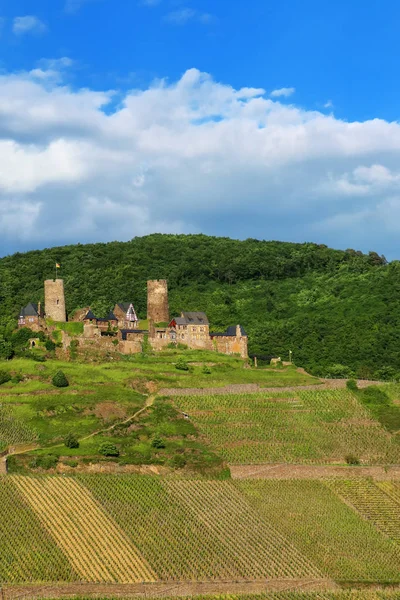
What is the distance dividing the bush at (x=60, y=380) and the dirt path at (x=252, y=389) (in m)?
8.21

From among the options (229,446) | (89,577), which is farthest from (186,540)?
(229,446)

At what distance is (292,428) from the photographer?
71500mm

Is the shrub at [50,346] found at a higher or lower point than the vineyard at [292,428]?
higher

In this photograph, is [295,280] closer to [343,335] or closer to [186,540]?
[343,335]

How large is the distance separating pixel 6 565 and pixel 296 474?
79.5 feet

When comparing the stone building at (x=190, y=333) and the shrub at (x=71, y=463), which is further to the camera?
the stone building at (x=190, y=333)

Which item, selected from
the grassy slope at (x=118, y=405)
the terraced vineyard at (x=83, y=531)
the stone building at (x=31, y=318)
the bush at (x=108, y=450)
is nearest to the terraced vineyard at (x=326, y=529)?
the grassy slope at (x=118, y=405)

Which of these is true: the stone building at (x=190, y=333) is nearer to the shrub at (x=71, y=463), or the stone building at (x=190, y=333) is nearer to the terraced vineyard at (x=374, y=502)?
the terraced vineyard at (x=374, y=502)

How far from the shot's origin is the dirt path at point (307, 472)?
62.8 meters

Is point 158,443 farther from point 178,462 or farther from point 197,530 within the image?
point 197,530

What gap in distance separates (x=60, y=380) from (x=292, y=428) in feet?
66.7

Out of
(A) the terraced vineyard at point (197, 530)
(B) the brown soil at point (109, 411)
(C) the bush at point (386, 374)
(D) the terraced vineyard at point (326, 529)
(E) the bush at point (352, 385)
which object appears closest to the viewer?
(A) the terraced vineyard at point (197, 530)

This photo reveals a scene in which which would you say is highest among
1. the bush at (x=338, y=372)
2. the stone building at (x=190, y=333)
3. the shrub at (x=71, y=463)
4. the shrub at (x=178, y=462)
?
the stone building at (x=190, y=333)

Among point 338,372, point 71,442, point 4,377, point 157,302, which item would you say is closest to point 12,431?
point 71,442
